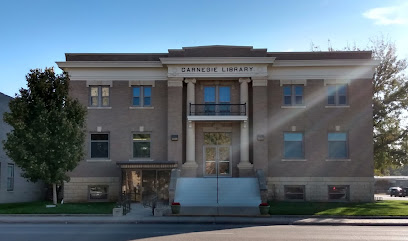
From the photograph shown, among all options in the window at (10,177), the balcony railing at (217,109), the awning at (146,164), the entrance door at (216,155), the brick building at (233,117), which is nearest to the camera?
the awning at (146,164)

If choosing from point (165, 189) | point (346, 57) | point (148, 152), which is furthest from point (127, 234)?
point (346, 57)

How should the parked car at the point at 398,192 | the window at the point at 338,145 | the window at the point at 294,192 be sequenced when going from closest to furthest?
the window at the point at 294,192
the window at the point at 338,145
the parked car at the point at 398,192

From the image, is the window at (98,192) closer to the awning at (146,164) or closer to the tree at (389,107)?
the awning at (146,164)

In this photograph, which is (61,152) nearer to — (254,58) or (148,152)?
(148,152)

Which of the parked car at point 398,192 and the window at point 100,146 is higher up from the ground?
the window at point 100,146

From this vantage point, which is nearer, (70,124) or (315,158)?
(70,124)

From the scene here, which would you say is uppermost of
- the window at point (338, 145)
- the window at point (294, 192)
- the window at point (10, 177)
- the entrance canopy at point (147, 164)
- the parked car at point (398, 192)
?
the window at point (338, 145)

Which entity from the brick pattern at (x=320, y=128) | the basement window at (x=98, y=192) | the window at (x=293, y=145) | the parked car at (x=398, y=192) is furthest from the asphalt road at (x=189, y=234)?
the parked car at (x=398, y=192)

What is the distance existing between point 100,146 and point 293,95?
14.0 metres

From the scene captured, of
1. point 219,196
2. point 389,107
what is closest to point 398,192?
point 389,107

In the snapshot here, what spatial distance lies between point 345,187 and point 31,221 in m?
20.6

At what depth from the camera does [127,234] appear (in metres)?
16.1

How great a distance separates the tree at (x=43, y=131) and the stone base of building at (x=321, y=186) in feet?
44.0

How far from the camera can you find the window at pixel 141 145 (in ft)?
106
